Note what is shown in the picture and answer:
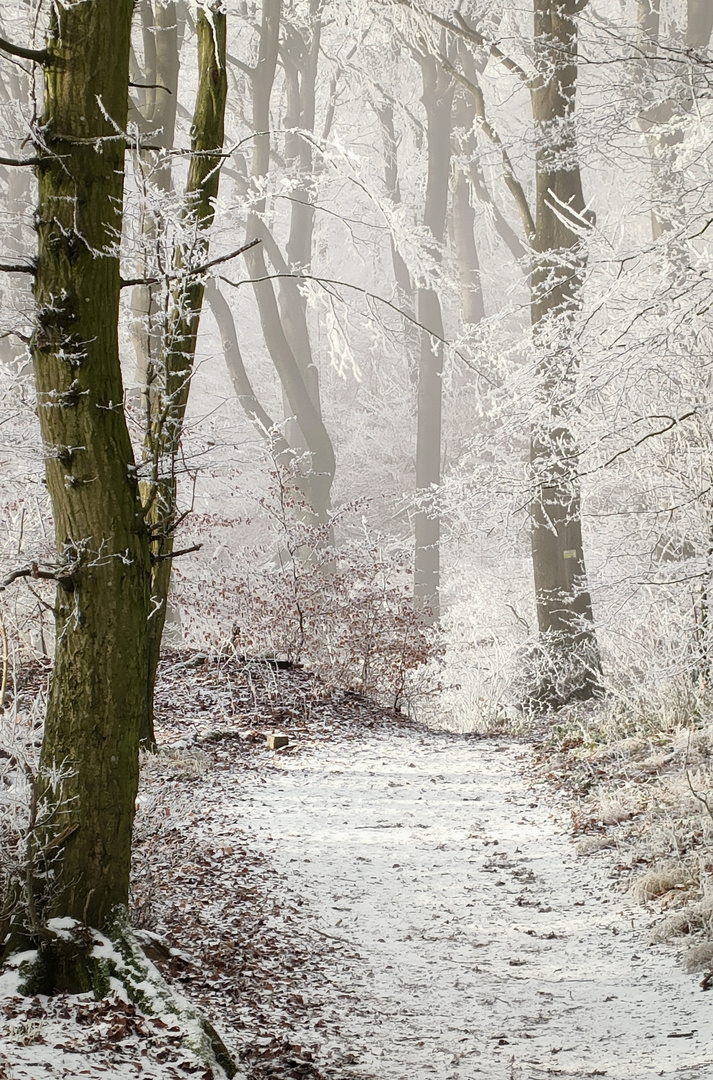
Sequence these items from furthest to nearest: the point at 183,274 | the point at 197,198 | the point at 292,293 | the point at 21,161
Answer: the point at 292,293, the point at 197,198, the point at 183,274, the point at 21,161

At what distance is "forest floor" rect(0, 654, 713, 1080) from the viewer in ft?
10.3

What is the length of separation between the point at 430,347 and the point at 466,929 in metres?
11.3

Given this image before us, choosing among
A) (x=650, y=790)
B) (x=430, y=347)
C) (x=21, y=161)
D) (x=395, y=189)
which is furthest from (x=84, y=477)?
(x=395, y=189)

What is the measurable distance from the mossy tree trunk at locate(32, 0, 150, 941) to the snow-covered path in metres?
1.20

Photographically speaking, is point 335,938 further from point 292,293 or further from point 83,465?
point 292,293

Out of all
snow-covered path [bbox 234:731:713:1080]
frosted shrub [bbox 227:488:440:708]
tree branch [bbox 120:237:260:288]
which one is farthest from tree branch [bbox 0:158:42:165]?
frosted shrub [bbox 227:488:440:708]

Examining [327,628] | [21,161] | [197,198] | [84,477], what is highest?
[197,198]

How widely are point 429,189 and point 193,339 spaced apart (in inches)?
390

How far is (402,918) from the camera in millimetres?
4621

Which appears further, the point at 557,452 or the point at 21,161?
the point at 557,452

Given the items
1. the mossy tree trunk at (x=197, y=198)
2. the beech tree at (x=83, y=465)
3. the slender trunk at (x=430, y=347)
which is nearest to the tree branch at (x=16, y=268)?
the beech tree at (x=83, y=465)

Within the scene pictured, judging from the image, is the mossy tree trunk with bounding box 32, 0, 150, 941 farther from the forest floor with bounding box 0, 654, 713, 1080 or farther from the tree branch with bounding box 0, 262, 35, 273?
the forest floor with bounding box 0, 654, 713, 1080

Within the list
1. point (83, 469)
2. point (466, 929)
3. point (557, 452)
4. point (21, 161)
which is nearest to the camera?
point (21, 161)

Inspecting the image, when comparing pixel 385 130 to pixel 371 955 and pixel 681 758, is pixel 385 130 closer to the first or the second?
pixel 681 758
